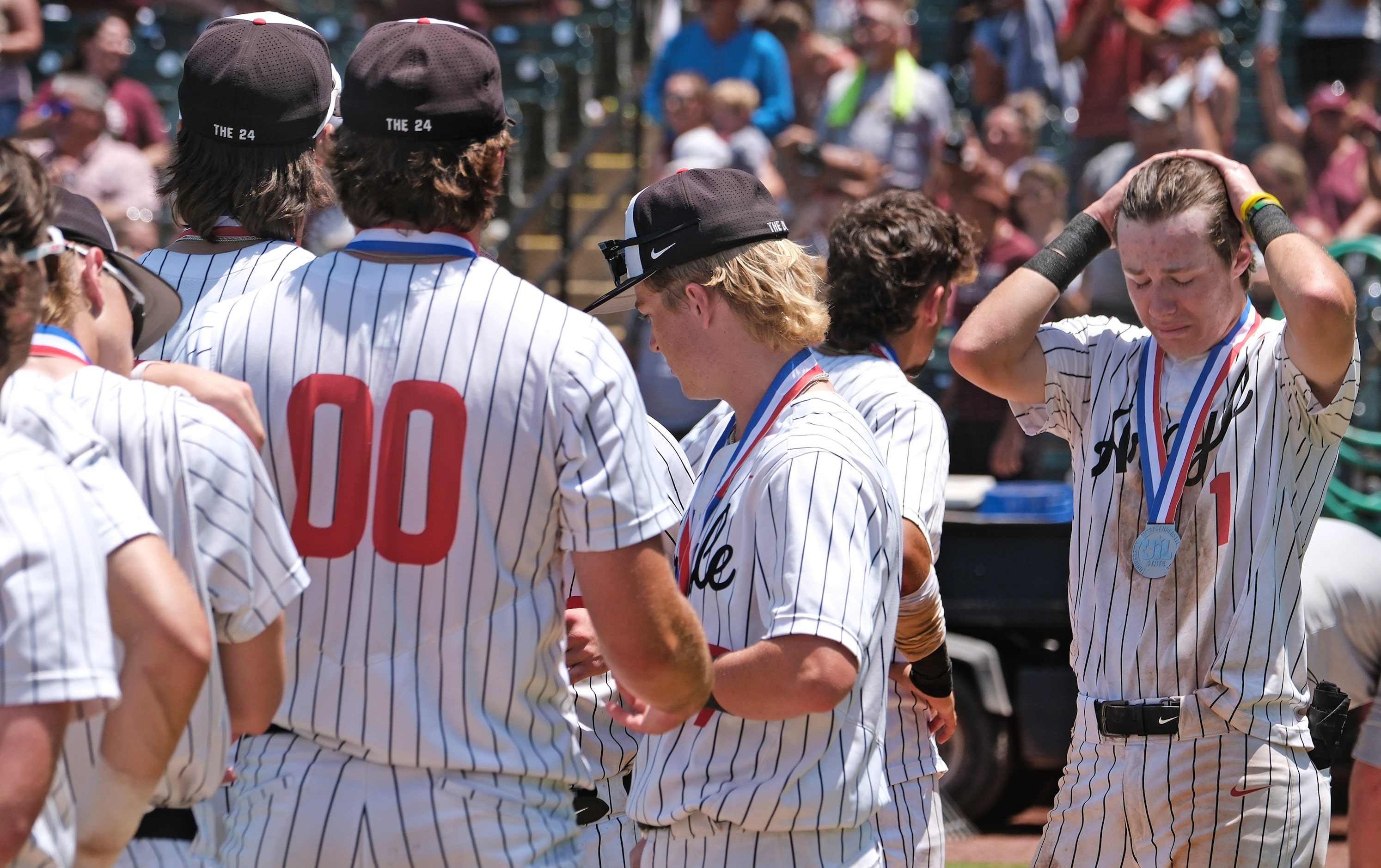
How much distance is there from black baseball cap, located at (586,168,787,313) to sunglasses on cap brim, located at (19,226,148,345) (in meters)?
0.84

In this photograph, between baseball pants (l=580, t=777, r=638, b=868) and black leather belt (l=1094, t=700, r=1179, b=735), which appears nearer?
baseball pants (l=580, t=777, r=638, b=868)

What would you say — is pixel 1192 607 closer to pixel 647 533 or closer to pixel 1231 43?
pixel 647 533

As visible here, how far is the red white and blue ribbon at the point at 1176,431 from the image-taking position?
10.9ft

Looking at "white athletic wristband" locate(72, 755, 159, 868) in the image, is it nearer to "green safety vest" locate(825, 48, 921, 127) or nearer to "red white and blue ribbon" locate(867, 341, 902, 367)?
"red white and blue ribbon" locate(867, 341, 902, 367)

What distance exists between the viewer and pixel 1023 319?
3.61 metres

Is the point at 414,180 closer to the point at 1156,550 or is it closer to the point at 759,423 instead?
the point at 759,423

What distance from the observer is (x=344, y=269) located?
2391 millimetres

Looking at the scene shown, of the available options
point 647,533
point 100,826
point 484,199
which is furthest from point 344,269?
point 100,826

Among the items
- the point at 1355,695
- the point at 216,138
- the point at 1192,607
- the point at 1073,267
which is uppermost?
the point at 216,138

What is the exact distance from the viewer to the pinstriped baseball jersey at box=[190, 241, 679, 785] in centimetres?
229

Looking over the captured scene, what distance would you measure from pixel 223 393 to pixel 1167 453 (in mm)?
2107

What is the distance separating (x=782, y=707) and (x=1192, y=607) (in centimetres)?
123

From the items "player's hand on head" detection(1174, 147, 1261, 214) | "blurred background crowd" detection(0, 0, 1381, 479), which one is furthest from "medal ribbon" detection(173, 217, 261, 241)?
"blurred background crowd" detection(0, 0, 1381, 479)

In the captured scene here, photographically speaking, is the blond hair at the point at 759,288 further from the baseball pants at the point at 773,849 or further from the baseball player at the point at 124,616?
the baseball player at the point at 124,616
